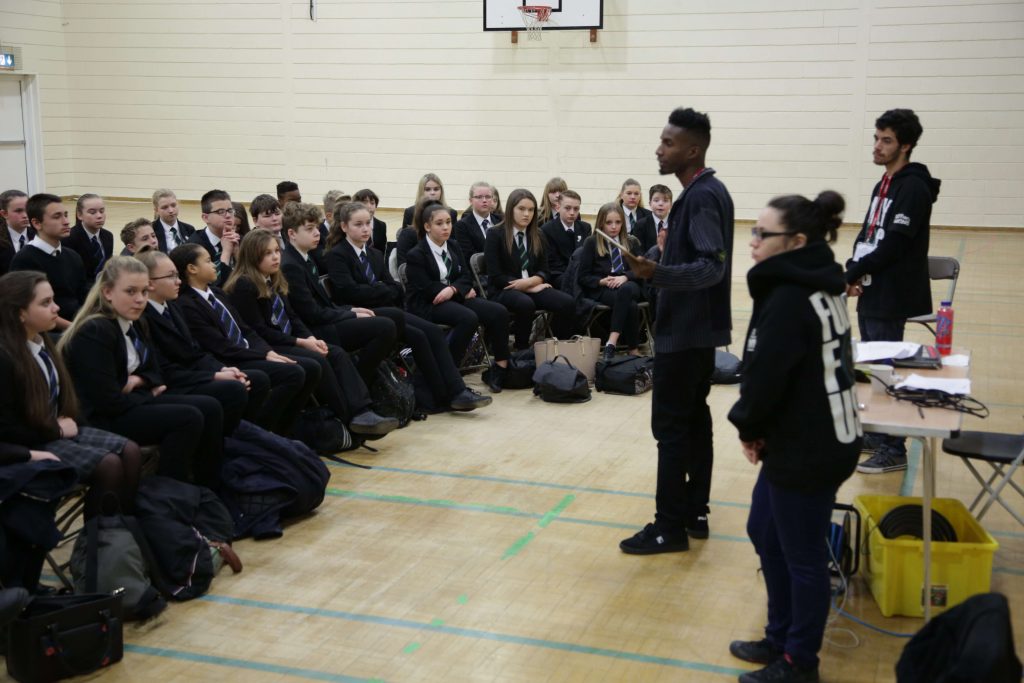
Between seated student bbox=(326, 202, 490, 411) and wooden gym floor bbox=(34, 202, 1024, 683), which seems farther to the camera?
seated student bbox=(326, 202, 490, 411)

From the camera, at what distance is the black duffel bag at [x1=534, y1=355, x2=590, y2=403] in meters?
6.77

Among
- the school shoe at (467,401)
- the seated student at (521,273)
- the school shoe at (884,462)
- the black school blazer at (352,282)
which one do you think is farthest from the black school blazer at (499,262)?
the school shoe at (884,462)

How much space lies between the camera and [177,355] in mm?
4879

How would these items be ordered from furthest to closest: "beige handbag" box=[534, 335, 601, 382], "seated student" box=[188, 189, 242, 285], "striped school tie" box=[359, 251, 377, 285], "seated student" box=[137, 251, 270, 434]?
1. "beige handbag" box=[534, 335, 601, 382]
2. "striped school tie" box=[359, 251, 377, 285]
3. "seated student" box=[188, 189, 242, 285]
4. "seated student" box=[137, 251, 270, 434]

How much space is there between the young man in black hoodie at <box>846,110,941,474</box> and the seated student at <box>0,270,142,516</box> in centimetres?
340

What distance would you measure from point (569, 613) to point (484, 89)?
1311 cm

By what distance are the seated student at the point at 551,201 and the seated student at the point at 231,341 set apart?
3.33m

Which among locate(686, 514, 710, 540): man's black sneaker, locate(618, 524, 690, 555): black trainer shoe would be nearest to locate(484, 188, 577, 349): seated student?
locate(686, 514, 710, 540): man's black sneaker

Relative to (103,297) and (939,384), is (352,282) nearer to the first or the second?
(103,297)

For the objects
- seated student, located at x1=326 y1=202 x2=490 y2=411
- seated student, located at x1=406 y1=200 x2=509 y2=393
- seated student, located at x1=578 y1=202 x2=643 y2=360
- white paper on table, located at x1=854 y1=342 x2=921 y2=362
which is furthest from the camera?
seated student, located at x1=578 y1=202 x2=643 y2=360

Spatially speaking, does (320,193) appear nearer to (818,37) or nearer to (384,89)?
(384,89)

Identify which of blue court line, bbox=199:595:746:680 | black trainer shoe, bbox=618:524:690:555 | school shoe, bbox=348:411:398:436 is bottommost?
blue court line, bbox=199:595:746:680

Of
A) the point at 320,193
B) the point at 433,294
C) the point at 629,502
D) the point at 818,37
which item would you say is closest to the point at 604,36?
the point at 818,37

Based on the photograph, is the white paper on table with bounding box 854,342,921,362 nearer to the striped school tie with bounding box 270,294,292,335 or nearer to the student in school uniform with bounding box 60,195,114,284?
the striped school tie with bounding box 270,294,292,335
